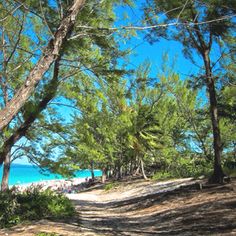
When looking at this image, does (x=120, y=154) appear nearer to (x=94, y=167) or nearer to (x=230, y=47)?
(x=94, y=167)

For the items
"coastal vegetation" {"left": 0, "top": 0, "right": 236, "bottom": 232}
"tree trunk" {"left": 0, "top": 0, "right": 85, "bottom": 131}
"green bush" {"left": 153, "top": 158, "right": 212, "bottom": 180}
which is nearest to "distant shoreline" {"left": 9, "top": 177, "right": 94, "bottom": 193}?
"coastal vegetation" {"left": 0, "top": 0, "right": 236, "bottom": 232}

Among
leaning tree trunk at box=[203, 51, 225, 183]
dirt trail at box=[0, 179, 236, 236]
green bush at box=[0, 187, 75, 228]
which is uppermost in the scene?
leaning tree trunk at box=[203, 51, 225, 183]

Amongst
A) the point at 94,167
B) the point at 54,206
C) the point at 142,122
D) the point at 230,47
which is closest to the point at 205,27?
the point at 230,47

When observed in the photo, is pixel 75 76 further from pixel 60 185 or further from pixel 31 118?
pixel 60 185

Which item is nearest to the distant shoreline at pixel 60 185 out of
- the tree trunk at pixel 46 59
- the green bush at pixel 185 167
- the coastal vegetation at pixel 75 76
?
the coastal vegetation at pixel 75 76

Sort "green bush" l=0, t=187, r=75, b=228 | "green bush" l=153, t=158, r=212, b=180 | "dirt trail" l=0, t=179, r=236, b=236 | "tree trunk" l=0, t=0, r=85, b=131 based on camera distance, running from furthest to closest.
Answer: "green bush" l=153, t=158, r=212, b=180 < "green bush" l=0, t=187, r=75, b=228 < "dirt trail" l=0, t=179, r=236, b=236 < "tree trunk" l=0, t=0, r=85, b=131

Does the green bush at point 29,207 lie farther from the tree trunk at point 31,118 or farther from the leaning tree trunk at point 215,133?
the leaning tree trunk at point 215,133

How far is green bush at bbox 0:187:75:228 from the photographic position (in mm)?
8758

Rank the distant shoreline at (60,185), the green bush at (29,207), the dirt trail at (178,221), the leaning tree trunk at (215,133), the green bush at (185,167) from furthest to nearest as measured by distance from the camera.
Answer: the green bush at (185,167)
the distant shoreline at (60,185)
the leaning tree trunk at (215,133)
the green bush at (29,207)
the dirt trail at (178,221)

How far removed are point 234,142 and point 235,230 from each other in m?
20.7

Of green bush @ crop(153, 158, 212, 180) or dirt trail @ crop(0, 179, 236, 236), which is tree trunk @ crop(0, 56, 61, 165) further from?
green bush @ crop(153, 158, 212, 180)

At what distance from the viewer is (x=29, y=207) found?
940cm

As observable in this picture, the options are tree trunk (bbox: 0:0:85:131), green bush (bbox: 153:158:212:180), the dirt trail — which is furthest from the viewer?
green bush (bbox: 153:158:212:180)

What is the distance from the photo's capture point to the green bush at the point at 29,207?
28.7 feet
